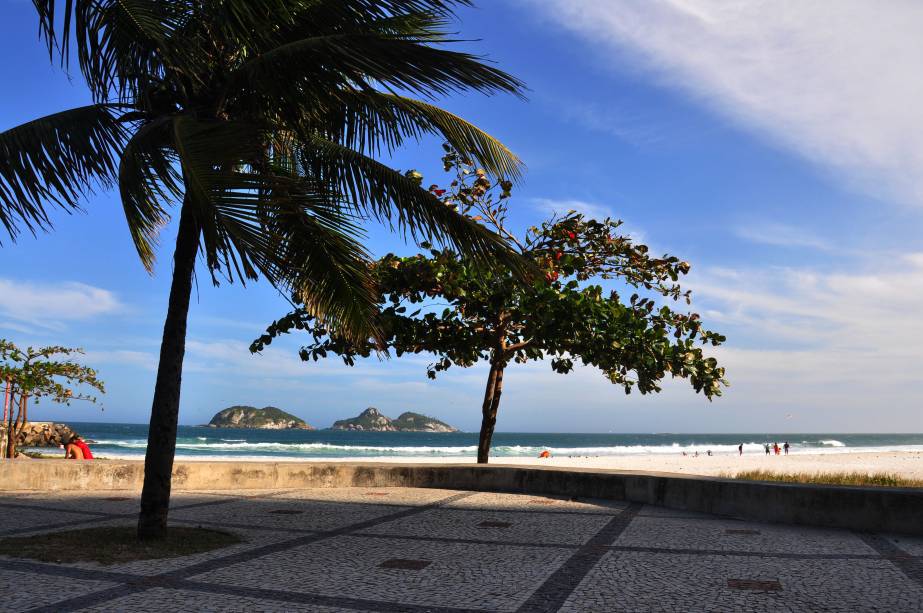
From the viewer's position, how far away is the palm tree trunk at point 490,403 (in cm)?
1276

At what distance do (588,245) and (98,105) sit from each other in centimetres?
799

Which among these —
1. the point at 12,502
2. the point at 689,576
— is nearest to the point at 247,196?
the point at 689,576

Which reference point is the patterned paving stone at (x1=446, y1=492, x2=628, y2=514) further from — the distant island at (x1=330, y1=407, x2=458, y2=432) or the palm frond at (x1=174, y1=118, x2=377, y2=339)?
the distant island at (x1=330, y1=407, x2=458, y2=432)

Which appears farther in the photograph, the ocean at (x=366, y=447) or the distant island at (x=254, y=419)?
Answer: the distant island at (x=254, y=419)

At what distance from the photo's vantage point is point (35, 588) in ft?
16.2

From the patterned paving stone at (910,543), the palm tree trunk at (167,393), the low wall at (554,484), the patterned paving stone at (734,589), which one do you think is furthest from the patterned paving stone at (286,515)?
the patterned paving stone at (910,543)

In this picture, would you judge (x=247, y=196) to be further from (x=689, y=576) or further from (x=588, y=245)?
(x=588, y=245)

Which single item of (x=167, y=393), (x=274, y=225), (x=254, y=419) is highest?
(x=274, y=225)

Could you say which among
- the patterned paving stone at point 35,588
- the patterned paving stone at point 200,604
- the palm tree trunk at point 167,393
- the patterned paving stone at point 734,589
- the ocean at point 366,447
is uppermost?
the palm tree trunk at point 167,393

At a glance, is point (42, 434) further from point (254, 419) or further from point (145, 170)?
point (254, 419)

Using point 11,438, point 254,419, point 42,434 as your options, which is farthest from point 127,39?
point 254,419

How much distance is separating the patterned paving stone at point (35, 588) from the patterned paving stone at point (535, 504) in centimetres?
549

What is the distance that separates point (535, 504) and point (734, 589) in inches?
201

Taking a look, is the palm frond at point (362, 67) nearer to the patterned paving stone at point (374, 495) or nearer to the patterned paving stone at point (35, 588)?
the patterned paving stone at point (35, 588)
